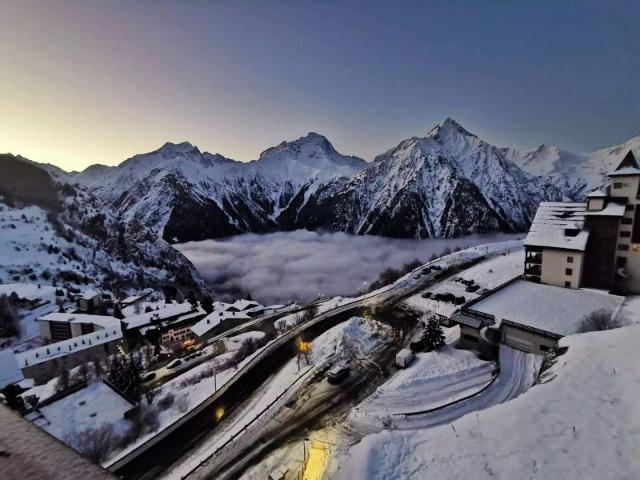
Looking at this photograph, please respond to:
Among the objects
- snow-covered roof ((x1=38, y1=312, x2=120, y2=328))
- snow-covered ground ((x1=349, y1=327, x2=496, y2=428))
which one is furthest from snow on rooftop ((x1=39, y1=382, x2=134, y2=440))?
snow-covered roof ((x1=38, y1=312, x2=120, y2=328))

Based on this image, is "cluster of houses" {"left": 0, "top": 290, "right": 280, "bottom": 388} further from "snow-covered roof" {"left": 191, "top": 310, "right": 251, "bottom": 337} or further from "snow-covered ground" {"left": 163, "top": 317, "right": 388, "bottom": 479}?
"snow-covered ground" {"left": 163, "top": 317, "right": 388, "bottom": 479}

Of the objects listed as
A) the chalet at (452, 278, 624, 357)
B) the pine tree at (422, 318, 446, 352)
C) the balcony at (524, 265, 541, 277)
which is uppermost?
the balcony at (524, 265, 541, 277)

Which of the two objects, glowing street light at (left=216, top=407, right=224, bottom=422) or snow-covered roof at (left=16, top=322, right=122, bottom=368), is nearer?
glowing street light at (left=216, top=407, right=224, bottom=422)

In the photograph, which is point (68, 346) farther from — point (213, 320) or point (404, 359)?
point (404, 359)

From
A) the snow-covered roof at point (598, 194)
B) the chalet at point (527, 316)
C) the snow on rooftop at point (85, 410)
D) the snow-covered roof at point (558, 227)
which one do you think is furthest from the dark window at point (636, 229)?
the snow on rooftop at point (85, 410)

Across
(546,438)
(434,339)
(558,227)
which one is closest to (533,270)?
(558,227)
